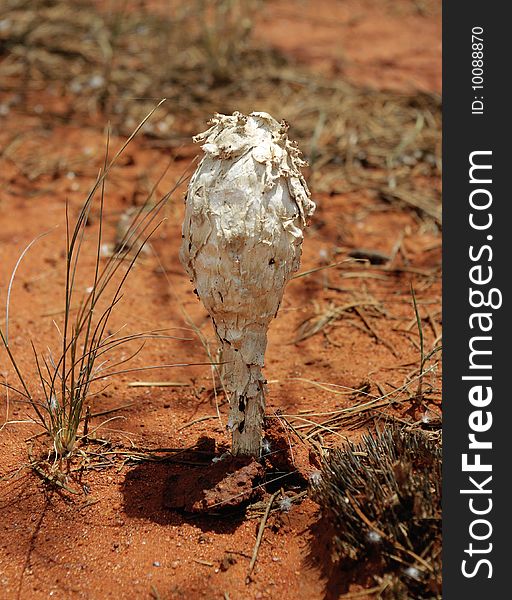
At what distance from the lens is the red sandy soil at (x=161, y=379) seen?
2232 millimetres

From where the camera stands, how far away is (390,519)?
2.07 metres

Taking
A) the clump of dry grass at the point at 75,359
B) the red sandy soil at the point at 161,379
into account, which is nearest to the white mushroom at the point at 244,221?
the clump of dry grass at the point at 75,359

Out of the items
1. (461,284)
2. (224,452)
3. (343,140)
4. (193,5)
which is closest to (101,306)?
(224,452)

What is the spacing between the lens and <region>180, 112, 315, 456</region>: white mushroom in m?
2.11

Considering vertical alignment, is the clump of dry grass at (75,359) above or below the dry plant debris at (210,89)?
below

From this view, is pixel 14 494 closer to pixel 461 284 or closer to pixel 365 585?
pixel 365 585

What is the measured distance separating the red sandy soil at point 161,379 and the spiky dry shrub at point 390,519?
11 cm

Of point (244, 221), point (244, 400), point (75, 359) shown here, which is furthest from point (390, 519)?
point (75, 359)

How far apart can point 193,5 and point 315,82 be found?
203 cm

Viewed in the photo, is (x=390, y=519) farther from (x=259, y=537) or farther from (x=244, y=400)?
(x=244, y=400)

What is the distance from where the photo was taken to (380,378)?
10.3 ft

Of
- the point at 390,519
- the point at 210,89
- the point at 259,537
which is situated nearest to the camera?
the point at 390,519

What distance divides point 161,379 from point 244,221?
4.25 ft

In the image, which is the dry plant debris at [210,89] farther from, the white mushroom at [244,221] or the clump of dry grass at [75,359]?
the white mushroom at [244,221]
